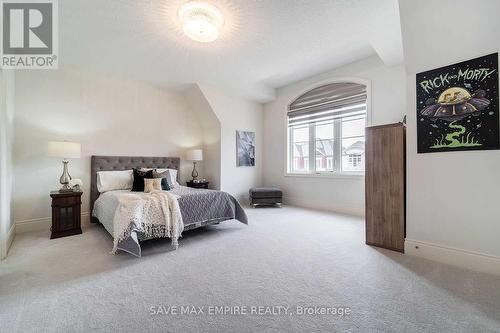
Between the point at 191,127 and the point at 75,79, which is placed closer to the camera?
the point at 75,79

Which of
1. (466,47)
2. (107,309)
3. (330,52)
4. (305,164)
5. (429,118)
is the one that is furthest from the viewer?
(305,164)

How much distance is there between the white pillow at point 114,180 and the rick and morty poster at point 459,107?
437cm

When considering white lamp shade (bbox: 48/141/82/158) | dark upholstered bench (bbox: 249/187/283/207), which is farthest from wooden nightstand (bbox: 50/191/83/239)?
dark upholstered bench (bbox: 249/187/283/207)

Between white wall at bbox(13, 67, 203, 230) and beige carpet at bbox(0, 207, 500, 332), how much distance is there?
1.03 meters

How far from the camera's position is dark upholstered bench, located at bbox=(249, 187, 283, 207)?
4966mm

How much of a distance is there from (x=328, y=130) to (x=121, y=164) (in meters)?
4.29

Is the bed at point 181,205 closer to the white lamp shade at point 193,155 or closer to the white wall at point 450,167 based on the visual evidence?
the white lamp shade at point 193,155

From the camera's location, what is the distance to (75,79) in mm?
3750

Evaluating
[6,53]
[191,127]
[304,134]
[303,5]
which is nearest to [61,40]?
[6,53]

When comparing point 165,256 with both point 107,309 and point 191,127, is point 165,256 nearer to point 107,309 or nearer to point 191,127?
point 107,309

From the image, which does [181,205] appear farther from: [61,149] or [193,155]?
[193,155]

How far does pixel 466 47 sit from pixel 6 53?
5404mm

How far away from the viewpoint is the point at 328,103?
462cm

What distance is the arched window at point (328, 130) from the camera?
13.9 feet
